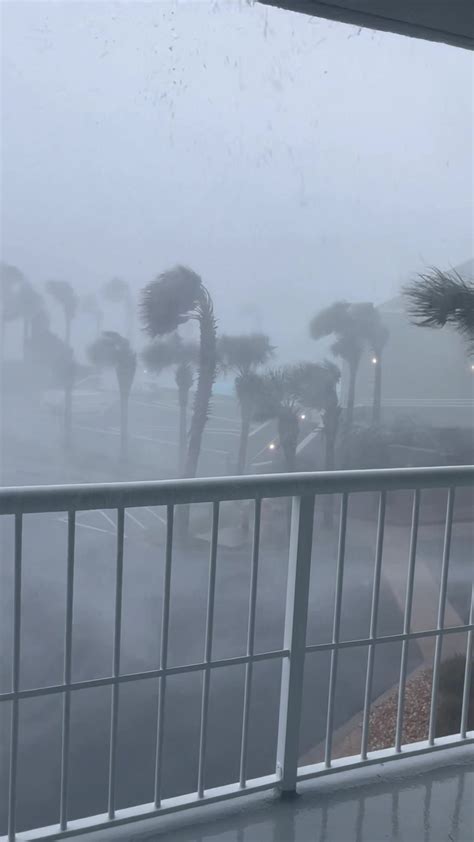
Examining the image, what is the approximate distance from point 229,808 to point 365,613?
167 centimetres

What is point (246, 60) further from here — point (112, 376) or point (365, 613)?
point (365, 613)

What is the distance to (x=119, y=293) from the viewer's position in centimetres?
318

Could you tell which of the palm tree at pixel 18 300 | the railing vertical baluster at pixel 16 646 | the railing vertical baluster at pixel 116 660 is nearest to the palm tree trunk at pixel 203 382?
the palm tree at pixel 18 300

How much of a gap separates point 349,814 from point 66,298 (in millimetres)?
2186

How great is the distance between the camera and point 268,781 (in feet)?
5.98

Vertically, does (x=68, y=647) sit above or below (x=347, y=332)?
below

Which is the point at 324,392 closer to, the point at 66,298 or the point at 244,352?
the point at 244,352

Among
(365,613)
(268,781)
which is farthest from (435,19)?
Result: (365,613)

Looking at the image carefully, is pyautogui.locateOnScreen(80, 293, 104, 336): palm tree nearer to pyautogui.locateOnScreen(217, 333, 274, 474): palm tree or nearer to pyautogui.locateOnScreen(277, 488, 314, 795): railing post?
pyautogui.locateOnScreen(217, 333, 274, 474): palm tree

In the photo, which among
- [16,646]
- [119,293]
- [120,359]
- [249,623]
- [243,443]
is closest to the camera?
[16,646]

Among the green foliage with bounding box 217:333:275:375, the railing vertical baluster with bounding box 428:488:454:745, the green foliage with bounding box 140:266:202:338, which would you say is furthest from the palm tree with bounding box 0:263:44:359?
the railing vertical baluster with bounding box 428:488:454:745

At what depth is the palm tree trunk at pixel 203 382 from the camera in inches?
123

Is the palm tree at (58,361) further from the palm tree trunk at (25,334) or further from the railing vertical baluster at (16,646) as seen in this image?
the railing vertical baluster at (16,646)

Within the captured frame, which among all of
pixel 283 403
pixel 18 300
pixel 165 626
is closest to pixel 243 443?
pixel 283 403
